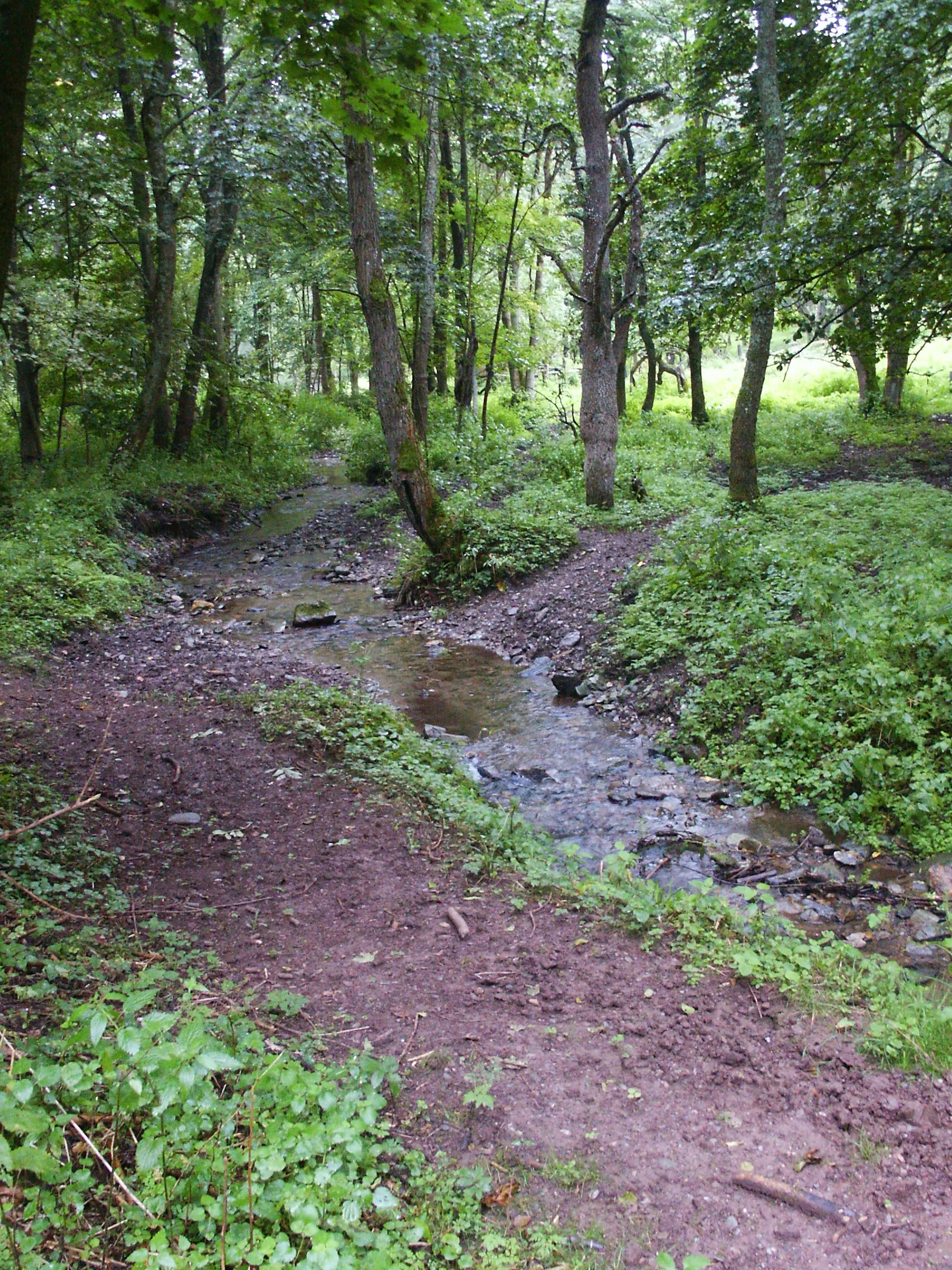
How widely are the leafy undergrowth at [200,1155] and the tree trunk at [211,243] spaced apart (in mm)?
15234

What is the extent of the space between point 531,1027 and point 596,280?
11.4 m

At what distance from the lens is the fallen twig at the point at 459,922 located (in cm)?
398

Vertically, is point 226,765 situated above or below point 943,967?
above

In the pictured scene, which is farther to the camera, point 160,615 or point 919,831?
point 160,615

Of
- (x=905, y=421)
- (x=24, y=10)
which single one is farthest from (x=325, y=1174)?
(x=905, y=421)

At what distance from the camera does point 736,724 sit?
21.4ft

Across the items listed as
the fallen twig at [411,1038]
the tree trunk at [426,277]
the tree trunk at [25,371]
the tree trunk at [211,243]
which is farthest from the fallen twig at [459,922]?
the tree trunk at [211,243]

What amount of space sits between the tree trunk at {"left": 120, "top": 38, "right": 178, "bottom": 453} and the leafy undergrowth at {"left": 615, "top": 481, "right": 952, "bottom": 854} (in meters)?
10.8

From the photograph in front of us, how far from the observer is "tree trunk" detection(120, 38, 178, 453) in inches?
538

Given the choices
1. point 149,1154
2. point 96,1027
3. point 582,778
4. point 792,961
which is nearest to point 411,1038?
point 149,1154

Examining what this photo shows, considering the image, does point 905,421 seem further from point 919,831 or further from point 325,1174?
point 325,1174

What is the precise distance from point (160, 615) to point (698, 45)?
1219 centimetres

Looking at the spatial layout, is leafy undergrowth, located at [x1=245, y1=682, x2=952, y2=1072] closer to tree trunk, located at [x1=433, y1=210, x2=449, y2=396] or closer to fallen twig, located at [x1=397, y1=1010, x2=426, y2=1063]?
fallen twig, located at [x1=397, y1=1010, x2=426, y2=1063]

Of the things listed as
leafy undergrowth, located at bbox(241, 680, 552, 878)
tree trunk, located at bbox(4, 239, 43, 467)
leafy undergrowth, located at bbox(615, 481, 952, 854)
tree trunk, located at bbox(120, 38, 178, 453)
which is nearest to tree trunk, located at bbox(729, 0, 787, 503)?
leafy undergrowth, located at bbox(615, 481, 952, 854)
